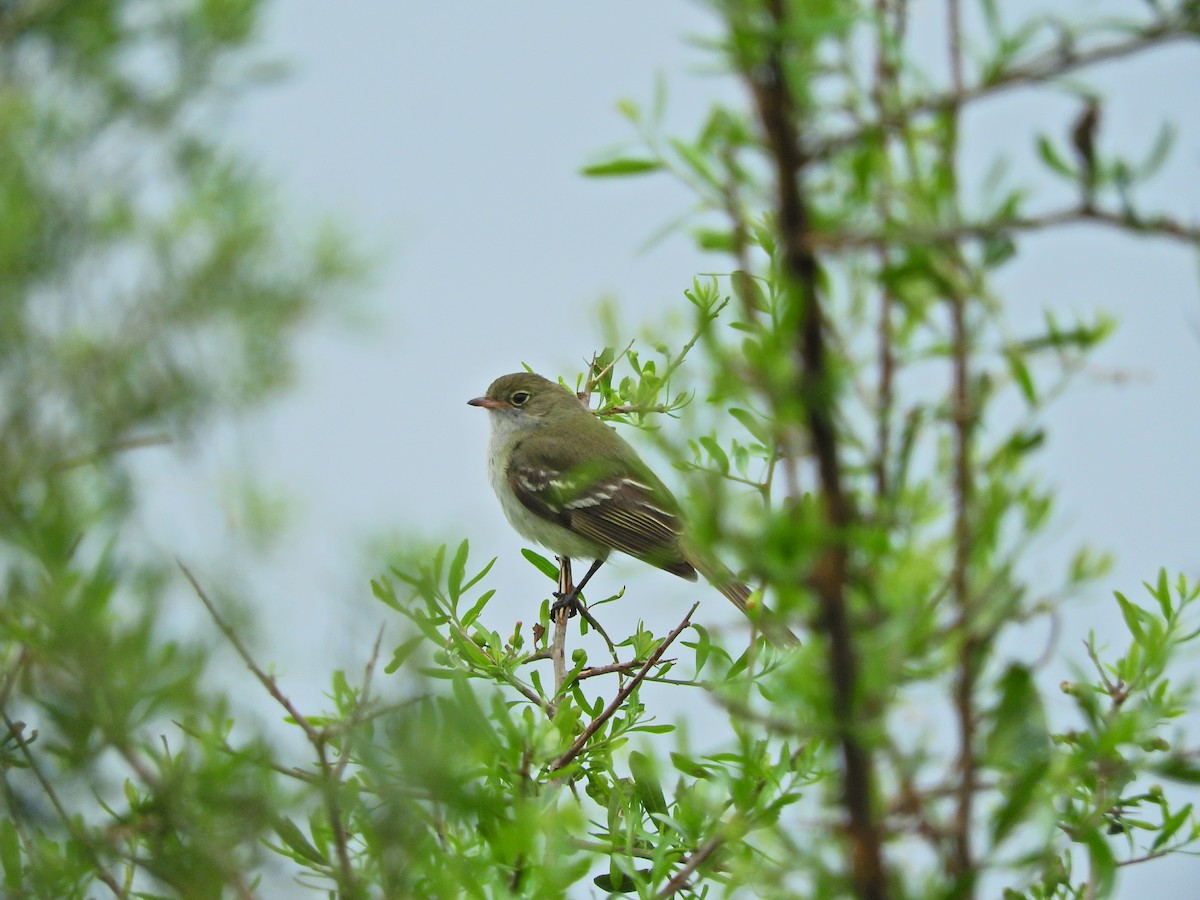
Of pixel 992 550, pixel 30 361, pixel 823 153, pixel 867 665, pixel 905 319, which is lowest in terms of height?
pixel 867 665

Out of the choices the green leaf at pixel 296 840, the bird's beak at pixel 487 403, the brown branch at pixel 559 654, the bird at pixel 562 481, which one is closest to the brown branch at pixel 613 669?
the brown branch at pixel 559 654

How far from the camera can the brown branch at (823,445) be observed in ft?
2.70

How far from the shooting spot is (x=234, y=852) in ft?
4.27

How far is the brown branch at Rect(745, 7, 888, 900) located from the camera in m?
0.82

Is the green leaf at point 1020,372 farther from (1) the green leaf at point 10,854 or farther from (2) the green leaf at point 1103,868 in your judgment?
(1) the green leaf at point 10,854

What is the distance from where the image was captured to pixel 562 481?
520cm

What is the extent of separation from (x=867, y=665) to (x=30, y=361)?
5.66 feet

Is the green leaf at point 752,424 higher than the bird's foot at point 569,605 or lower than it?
lower

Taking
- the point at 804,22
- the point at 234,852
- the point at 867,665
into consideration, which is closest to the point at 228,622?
the point at 234,852

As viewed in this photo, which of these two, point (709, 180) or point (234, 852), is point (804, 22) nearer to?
point (709, 180)

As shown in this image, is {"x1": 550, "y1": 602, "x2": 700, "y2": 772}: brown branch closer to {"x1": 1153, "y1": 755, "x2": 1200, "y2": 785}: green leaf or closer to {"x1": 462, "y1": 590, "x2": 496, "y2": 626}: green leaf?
{"x1": 462, "y1": 590, "x2": 496, "y2": 626}: green leaf

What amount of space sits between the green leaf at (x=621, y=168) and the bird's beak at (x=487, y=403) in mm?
4969

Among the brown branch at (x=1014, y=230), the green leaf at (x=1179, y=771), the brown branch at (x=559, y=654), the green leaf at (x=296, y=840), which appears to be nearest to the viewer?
the brown branch at (x=1014, y=230)

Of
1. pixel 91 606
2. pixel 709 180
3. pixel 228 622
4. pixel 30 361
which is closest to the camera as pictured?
pixel 709 180
